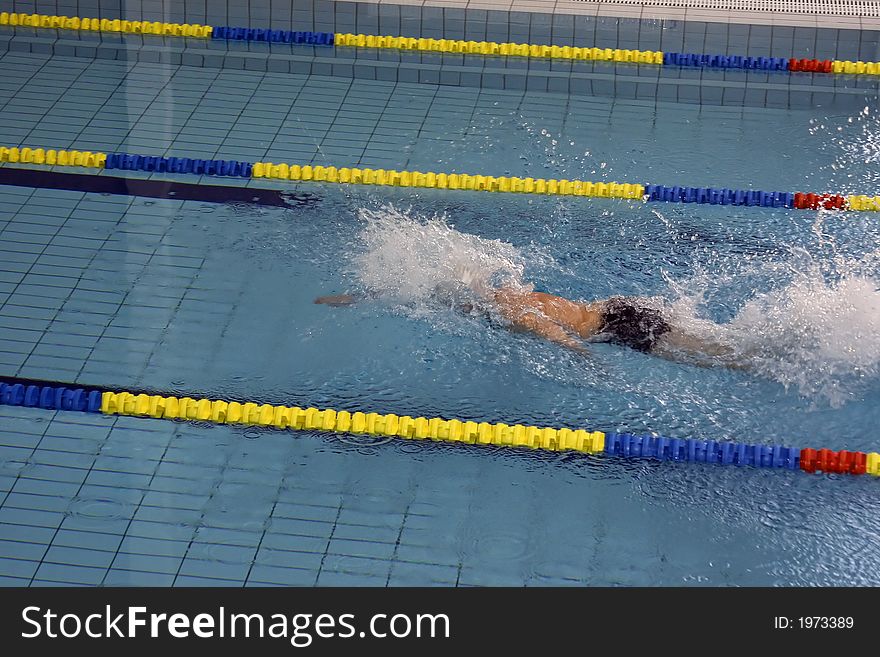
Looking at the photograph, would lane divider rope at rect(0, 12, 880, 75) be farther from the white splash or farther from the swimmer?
the swimmer

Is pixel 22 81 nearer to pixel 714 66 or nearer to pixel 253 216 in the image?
pixel 253 216

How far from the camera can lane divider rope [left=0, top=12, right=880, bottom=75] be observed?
664cm

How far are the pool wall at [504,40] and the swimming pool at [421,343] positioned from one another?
7.9 inches

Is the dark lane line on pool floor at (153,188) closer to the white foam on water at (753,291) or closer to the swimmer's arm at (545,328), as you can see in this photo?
the white foam on water at (753,291)

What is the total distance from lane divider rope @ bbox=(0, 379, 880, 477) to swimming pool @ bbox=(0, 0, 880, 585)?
49 mm

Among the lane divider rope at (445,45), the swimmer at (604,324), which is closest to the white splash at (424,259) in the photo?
the swimmer at (604,324)

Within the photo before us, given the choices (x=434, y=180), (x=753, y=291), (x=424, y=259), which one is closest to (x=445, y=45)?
(x=434, y=180)

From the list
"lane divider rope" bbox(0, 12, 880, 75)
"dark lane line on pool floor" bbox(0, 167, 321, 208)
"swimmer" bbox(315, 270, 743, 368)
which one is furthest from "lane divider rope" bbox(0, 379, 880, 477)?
"lane divider rope" bbox(0, 12, 880, 75)

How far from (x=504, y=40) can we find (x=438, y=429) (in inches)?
142

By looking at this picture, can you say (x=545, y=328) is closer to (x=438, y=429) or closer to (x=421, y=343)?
(x=421, y=343)

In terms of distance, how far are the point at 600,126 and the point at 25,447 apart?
3382 millimetres

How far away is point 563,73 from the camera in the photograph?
6598 mm

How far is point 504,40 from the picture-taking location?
687 cm

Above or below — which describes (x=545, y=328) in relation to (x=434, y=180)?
below
